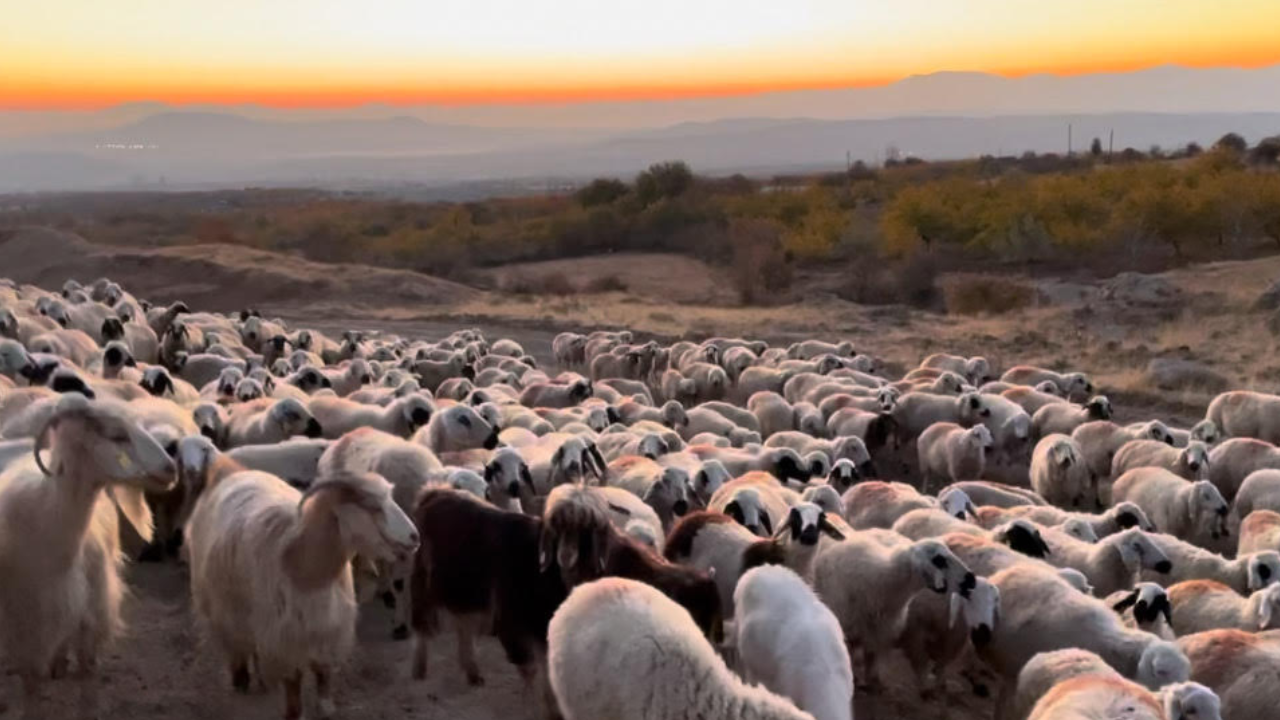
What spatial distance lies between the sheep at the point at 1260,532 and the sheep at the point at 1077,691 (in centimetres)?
404

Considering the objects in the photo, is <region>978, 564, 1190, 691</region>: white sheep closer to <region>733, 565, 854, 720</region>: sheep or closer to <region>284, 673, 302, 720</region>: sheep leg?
<region>733, 565, 854, 720</region>: sheep

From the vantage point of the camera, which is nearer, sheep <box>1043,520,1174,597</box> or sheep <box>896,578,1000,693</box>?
sheep <box>896,578,1000,693</box>

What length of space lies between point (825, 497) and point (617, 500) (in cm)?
195

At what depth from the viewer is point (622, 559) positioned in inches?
303

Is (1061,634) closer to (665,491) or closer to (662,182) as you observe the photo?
(665,491)

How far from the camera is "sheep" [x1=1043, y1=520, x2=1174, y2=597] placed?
369 inches

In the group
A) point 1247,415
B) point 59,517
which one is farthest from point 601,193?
point 59,517

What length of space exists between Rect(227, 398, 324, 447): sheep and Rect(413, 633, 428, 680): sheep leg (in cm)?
396

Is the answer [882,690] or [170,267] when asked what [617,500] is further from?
[170,267]

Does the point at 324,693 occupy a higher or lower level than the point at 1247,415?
higher

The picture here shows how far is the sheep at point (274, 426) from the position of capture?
1187cm

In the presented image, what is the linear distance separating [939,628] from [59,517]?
6.08 meters

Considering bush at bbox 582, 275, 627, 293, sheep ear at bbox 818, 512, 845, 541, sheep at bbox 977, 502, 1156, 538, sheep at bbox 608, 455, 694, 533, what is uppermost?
sheep ear at bbox 818, 512, 845, 541

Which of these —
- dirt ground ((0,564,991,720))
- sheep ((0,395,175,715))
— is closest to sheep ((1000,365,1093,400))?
dirt ground ((0,564,991,720))
